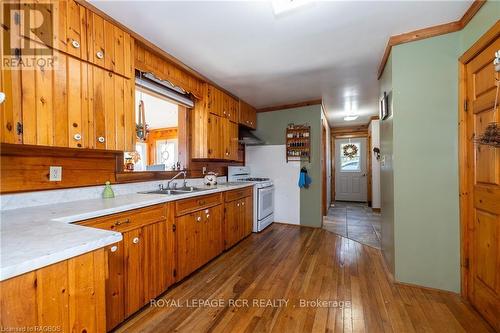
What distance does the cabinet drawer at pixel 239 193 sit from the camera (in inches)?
118

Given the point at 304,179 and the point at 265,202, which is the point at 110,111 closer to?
the point at 265,202

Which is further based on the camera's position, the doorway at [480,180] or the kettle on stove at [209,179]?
the kettle on stove at [209,179]

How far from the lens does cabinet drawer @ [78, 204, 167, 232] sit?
141cm

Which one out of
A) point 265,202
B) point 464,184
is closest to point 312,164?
point 265,202

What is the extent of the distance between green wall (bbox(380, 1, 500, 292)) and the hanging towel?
6.30ft

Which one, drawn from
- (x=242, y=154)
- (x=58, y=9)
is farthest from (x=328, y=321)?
(x=242, y=154)

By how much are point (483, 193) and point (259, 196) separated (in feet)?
8.79

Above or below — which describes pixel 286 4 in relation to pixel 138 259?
above

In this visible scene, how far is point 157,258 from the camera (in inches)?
72.9

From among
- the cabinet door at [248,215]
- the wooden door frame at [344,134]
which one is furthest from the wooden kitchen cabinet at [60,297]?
the wooden door frame at [344,134]

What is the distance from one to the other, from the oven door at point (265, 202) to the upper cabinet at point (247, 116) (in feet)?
4.24

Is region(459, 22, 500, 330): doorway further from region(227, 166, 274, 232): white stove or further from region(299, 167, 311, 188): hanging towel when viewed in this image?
region(227, 166, 274, 232): white stove

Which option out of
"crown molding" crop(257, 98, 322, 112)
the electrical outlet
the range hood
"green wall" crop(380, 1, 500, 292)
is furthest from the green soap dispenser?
"crown molding" crop(257, 98, 322, 112)

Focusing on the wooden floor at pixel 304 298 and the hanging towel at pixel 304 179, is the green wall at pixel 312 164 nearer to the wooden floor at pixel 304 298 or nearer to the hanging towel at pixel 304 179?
the hanging towel at pixel 304 179
